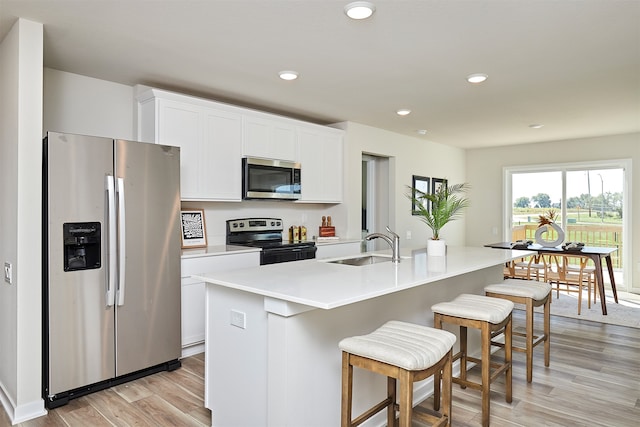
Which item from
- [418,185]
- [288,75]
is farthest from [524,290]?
[418,185]

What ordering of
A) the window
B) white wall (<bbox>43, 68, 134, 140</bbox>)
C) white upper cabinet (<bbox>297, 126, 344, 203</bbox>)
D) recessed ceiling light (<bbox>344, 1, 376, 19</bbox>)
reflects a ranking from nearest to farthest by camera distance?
1. recessed ceiling light (<bbox>344, 1, 376, 19</bbox>)
2. white wall (<bbox>43, 68, 134, 140</bbox>)
3. white upper cabinet (<bbox>297, 126, 344, 203</bbox>)
4. the window

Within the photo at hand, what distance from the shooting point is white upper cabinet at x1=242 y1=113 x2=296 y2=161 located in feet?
14.0

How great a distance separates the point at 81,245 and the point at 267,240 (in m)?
2.19

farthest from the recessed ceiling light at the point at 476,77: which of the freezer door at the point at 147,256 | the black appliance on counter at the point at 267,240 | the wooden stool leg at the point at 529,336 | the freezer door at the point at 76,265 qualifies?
the freezer door at the point at 76,265

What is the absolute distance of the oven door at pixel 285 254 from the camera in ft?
13.4

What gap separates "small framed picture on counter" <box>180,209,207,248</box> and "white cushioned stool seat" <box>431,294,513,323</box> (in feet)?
8.11

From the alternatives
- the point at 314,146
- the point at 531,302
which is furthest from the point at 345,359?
the point at 314,146

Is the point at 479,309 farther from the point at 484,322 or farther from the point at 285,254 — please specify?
the point at 285,254

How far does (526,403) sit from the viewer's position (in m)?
2.70

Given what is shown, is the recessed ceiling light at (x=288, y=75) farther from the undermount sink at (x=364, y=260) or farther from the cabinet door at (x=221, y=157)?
the undermount sink at (x=364, y=260)

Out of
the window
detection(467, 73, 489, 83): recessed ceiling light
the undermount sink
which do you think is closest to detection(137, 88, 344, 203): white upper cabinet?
the undermount sink

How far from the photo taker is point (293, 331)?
189 cm

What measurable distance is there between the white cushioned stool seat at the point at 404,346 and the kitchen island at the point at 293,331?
21 cm

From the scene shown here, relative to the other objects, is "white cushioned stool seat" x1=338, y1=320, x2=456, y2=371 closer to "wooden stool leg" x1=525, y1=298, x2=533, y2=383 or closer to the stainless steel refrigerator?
"wooden stool leg" x1=525, y1=298, x2=533, y2=383
